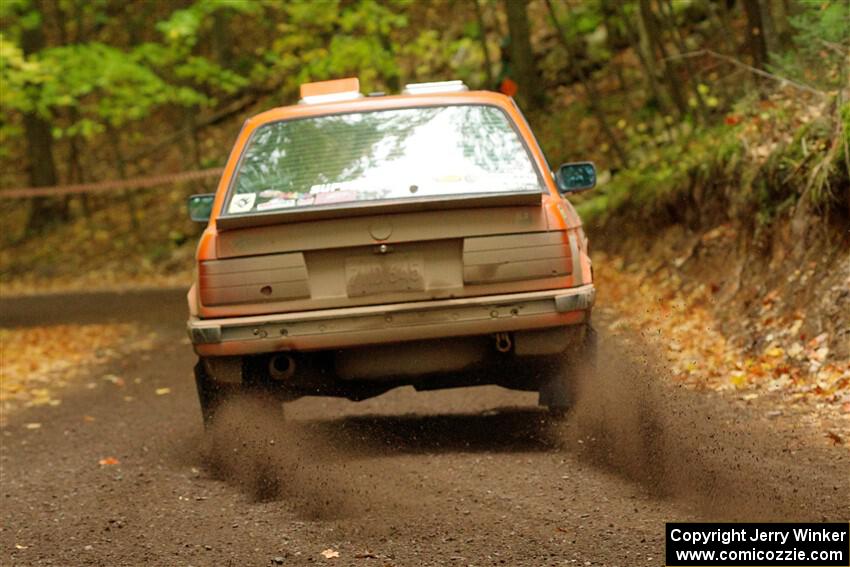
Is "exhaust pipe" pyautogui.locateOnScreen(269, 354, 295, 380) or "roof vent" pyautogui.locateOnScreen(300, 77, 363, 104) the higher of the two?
"roof vent" pyautogui.locateOnScreen(300, 77, 363, 104)

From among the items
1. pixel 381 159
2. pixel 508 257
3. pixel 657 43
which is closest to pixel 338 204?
pixel 381 159

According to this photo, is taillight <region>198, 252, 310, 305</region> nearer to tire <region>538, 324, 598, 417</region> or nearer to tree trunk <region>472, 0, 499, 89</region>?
tire <region>538, 324, 598, 417</region>

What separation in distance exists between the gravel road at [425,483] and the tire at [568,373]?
0.09 metres

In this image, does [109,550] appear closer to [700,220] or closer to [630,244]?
[700,220]

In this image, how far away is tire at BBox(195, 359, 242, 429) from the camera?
735cm

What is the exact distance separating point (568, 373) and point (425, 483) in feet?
4.64

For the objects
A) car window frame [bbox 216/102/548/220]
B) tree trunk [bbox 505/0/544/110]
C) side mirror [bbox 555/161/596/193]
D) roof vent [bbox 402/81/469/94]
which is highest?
roof vent [bbox 402/81/469/94]

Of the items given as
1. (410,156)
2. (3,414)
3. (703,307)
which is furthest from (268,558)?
(703,307)

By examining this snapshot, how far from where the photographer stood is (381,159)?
739 cm

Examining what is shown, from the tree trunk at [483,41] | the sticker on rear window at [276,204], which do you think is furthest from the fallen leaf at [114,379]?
the tree trunk at [483,41]

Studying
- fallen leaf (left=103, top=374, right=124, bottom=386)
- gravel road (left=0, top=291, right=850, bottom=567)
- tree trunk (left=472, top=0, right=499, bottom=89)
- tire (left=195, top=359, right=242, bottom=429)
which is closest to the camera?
gravel road (left=0, top=291, right=850, bottom=567)

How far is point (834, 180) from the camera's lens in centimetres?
947

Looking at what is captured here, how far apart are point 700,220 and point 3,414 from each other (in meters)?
7.02

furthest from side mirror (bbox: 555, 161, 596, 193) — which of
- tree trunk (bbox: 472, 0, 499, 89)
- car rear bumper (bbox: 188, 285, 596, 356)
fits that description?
tree trunk (bbox: 472, 0, 499, 89)
